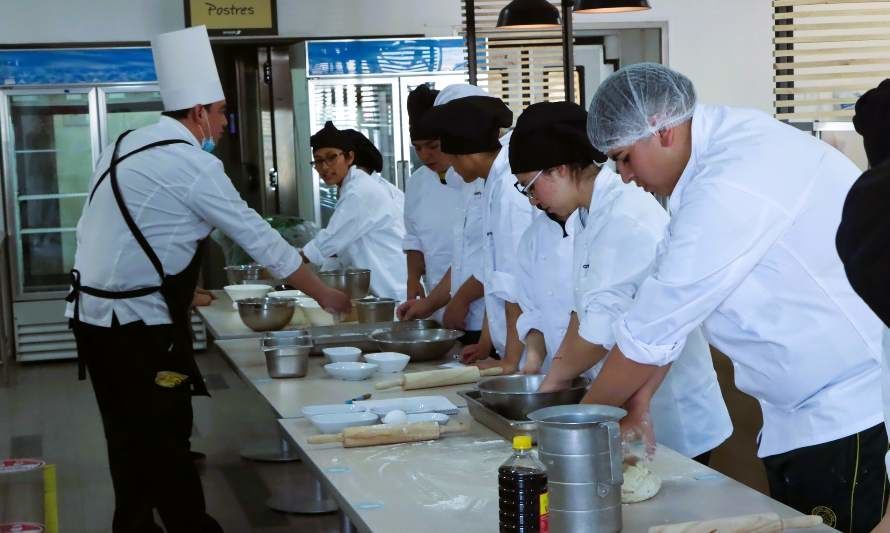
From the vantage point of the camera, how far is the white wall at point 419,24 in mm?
8008

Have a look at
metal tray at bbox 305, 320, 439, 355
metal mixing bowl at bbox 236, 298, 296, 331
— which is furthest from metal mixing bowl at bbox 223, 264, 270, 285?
metal tray at bbox 305, 320, 439, 355

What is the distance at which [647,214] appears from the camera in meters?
2.61

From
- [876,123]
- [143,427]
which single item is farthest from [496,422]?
[143,427]

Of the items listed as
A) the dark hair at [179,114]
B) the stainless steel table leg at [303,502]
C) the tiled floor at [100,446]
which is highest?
the dark hair at [179,114]

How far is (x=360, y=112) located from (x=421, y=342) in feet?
16.4

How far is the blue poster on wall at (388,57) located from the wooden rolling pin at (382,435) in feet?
19.3

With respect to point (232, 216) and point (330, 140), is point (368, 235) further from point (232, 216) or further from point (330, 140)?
point (232, 216)

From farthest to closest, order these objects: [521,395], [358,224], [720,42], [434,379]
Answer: [720,42], [358,224], [434,379], [521,395]

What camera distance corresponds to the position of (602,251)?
259 centimetres

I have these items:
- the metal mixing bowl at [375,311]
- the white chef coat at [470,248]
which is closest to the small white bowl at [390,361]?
the white chef coat at [470,248]

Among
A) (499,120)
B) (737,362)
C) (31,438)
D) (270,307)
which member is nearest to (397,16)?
(31,438)

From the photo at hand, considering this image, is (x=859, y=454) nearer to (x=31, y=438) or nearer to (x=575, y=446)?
(x=575, y=446)

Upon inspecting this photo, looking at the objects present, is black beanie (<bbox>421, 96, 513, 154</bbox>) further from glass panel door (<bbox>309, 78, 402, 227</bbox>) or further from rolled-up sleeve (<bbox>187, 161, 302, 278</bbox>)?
glass panel door (<bbox>309, 78, 402, 227</bbox>)

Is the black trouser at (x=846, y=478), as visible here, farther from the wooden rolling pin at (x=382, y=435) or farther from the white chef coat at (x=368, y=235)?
the white chef coat at (x=368, y=235)
